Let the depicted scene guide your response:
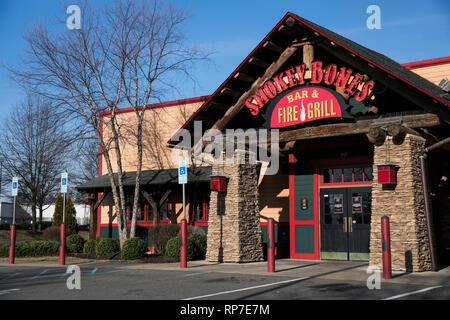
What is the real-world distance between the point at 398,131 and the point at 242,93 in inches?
231

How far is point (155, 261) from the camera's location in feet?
55.7

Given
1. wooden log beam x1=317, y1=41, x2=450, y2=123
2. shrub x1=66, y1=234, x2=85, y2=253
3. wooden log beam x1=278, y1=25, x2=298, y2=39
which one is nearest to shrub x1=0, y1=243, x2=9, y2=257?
shrub x1=66, y1=234, x2=85, y2=253

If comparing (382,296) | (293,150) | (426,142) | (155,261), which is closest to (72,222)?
(155,261)

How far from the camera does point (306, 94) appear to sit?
1445cm

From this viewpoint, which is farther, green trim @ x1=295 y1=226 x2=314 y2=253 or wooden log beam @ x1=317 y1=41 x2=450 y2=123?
green trim @ x1=295 y1=226 x2=314 y2=253

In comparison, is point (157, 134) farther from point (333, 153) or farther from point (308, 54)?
point (308, 54)

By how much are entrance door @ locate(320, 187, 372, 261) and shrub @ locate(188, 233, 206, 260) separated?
13.8 ft

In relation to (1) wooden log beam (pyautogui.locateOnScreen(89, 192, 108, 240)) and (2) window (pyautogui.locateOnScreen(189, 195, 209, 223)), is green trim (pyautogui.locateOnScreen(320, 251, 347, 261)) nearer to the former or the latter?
(2) window (pyautogui.locateOnScreen(189, 195, 209, 223))

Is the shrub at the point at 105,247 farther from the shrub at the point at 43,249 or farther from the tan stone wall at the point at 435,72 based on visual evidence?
the tan stone wall at the point at 435,72

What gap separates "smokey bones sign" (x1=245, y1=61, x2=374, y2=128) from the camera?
13516 millimetres

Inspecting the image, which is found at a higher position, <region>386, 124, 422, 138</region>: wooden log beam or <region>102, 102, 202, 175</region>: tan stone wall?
<region>102, 102, 202, 175</region>: tan stone wall

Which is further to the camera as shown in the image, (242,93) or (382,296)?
(242,93)

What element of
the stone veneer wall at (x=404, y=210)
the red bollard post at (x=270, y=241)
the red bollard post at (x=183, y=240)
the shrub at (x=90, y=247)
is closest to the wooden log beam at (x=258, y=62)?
the stone veneer wall at (x=404, y=210)
